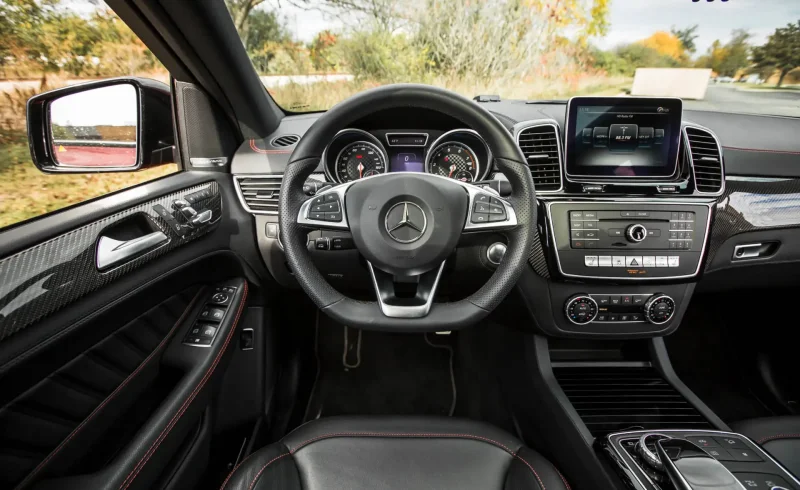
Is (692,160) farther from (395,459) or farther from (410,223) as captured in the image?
(395,459)

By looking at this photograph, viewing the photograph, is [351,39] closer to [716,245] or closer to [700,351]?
[716,245]

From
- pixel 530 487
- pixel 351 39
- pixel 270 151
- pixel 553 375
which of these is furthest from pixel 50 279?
pixel 351 39

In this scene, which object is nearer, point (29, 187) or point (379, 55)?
point (29, 187)

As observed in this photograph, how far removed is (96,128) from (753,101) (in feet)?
9.10

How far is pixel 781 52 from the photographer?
234 cm

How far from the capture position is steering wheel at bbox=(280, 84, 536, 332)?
4.27 feet

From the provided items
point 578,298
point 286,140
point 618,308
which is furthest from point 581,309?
point 286,140

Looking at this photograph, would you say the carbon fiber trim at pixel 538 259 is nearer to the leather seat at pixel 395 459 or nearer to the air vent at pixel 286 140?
the leather seat at pixel 395 459

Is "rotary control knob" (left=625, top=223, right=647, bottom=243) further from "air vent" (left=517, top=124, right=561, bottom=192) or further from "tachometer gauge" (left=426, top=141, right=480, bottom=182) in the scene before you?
"tachometer gauge" (left=426, top=141, right=480, bottom=182)

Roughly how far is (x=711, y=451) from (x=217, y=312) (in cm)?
171

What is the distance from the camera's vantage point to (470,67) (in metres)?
2.45

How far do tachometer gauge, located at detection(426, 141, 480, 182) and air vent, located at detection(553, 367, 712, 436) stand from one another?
2.96 ft

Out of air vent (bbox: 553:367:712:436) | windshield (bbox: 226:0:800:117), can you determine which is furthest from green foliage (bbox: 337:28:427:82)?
air vent (bbox: 553:367:712:436)

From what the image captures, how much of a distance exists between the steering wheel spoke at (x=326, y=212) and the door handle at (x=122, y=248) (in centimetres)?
46
